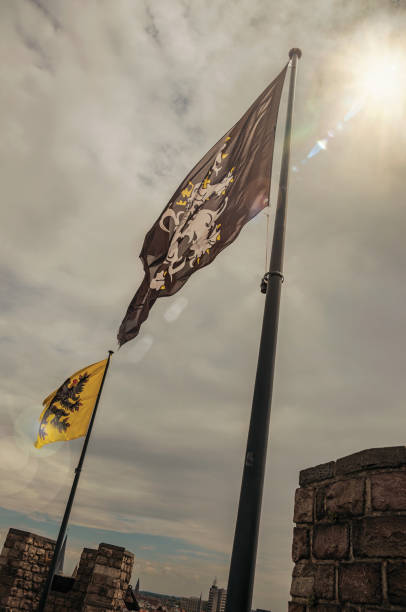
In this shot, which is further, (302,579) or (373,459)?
(302,579)

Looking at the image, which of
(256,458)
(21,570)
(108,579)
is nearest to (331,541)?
(256,458)

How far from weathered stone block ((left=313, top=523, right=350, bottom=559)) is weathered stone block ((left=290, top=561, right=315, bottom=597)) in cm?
12

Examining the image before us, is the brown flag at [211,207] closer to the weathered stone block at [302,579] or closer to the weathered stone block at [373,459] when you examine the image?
the weathered stone block at [373,459]

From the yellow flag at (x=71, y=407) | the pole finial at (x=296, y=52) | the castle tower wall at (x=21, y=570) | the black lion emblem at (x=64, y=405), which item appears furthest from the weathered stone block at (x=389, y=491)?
the black lion emblem at (x=64, y=405)

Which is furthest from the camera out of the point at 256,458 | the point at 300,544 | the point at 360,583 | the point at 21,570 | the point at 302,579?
the point at 21,570

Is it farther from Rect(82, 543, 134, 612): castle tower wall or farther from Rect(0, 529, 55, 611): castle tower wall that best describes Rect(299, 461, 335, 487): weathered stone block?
Rect(0, 529, 55, 611): castle tower wall

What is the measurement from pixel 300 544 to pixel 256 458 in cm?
69

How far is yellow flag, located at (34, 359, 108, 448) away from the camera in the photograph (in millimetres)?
12281

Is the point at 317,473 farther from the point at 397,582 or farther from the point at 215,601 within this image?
the point at 215,601

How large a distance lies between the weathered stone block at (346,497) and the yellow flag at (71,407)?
33.6 ft

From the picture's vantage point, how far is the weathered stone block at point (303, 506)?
10.7 feet

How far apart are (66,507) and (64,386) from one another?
11.5 ft

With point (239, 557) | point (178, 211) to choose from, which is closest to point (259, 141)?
point (178, 211)

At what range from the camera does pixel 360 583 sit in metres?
2.65
